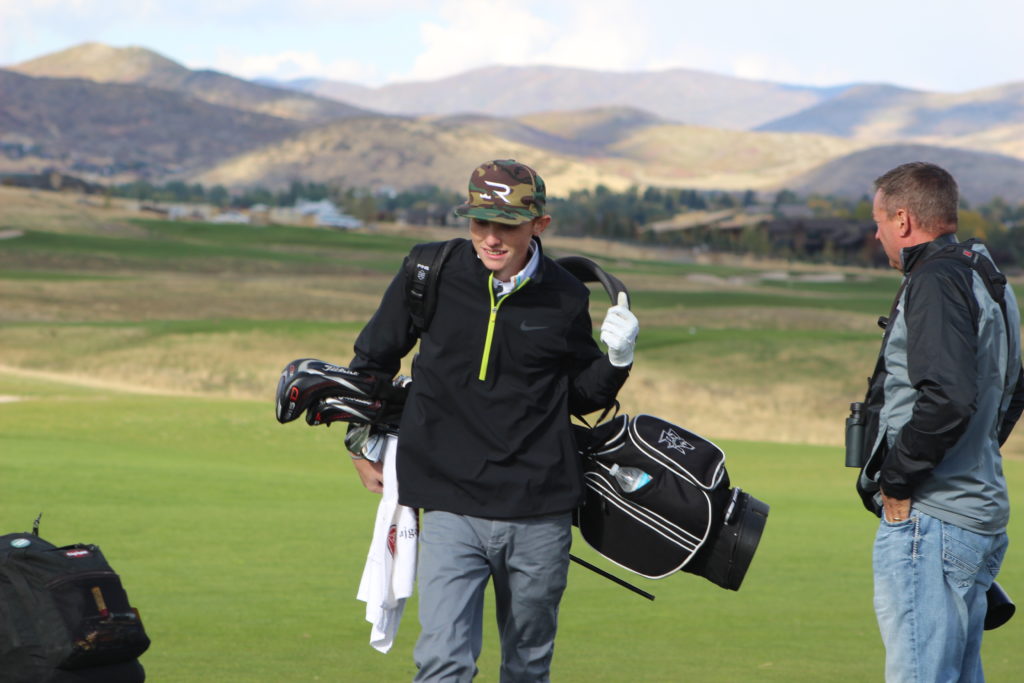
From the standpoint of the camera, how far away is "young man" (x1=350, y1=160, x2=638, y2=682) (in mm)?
4297

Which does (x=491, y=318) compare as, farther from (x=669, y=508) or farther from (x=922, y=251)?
(x=922, y=251)

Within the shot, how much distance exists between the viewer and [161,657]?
6.04 meters

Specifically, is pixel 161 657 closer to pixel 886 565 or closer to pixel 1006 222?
pixel 886 565

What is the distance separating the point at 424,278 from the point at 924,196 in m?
1.55

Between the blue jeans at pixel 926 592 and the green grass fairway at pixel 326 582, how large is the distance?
2001 mm

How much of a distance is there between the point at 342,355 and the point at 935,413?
Result: 28.6 meters

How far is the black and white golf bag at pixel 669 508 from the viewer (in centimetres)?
439

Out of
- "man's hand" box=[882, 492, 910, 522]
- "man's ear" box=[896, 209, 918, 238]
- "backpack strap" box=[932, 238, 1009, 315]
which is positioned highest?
"man's ear" box=[896, 209, 918, 238]

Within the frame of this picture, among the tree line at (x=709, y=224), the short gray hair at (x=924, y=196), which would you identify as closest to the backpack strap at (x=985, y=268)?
the short gray hair at (x=924, y=196)

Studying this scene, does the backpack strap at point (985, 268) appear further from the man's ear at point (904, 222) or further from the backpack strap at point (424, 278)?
the backpack strap at point (424, 278)

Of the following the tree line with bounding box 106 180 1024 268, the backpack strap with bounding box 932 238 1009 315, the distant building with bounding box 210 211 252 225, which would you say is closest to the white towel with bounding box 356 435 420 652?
the backpack strap with bounding box 932 238 1009 315

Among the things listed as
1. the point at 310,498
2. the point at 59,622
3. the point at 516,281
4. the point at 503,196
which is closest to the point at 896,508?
the point at 516,281

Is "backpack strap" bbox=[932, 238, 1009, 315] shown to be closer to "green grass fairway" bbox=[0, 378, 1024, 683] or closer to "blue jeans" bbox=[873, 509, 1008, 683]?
"blue jeans" bbox=[873, 509, 1008, 683]

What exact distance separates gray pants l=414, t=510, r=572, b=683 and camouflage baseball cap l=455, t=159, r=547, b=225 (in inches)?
36.4
